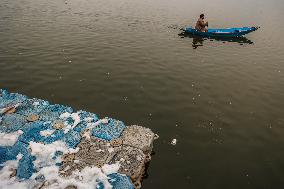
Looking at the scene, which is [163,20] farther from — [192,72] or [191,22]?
[192,72]

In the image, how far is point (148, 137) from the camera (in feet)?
26.4

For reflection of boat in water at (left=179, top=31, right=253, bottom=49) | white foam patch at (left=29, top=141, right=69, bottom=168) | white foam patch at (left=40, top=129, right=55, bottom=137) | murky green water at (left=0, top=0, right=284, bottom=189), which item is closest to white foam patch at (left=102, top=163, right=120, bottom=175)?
white foam patch at (left=29, top=141, right=69, bottom=168)

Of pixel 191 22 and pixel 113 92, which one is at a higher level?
pixel 191 22

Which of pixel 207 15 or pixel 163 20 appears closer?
pixel 163 20

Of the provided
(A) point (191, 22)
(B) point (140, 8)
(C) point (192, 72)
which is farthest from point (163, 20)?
(C) point (192, 72)

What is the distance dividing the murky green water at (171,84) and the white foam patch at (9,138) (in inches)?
147

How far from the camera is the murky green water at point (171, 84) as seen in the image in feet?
28.8

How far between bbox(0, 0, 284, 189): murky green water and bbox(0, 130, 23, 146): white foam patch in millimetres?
3723

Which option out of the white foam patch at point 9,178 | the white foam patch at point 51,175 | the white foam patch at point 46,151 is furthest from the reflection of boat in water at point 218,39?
the white foam patch at point 9,178

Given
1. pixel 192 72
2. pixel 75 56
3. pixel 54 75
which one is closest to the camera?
pixel 54 75

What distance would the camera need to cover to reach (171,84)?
13.9m

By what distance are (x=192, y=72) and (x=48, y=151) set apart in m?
10.3

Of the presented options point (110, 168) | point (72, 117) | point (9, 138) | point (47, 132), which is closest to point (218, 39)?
point (72, 117)

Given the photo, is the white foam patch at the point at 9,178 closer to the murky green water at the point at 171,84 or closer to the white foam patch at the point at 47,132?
the white foam patch at the point at 47,132
